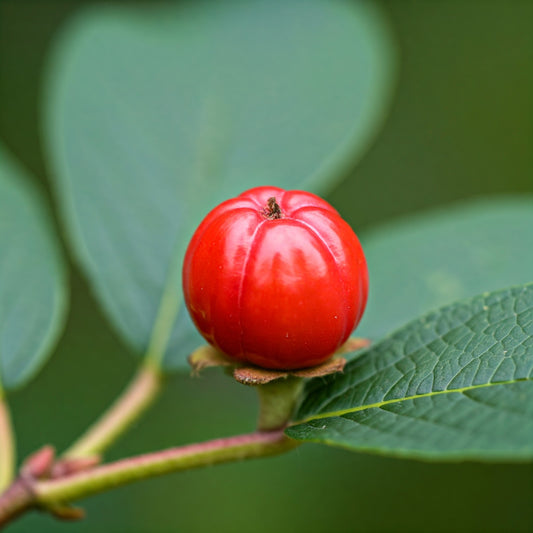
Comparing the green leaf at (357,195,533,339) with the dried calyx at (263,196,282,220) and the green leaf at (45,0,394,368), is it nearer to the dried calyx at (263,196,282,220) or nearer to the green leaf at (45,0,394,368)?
the green leaf at (45,0,394,368)

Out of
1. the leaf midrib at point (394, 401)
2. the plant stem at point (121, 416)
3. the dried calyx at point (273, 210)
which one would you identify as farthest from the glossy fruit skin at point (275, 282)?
the plant stem at point (121, 416)

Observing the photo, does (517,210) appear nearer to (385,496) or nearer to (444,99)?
(385,496)

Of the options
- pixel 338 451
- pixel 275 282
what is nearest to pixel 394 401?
pixel 275 282

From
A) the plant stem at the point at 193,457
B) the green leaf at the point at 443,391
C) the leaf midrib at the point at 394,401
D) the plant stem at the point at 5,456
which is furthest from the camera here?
the plant stem at the point at 5,456

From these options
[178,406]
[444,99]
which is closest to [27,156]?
[178,406]

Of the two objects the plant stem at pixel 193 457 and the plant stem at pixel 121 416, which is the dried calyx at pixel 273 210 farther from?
the plant stem at pixel 121 416
